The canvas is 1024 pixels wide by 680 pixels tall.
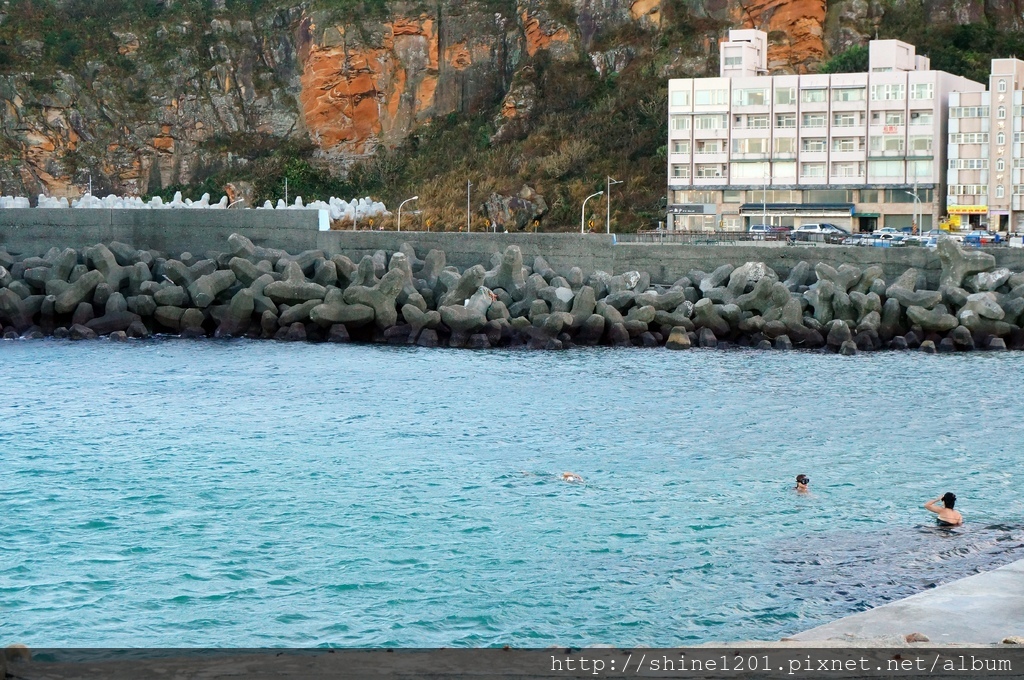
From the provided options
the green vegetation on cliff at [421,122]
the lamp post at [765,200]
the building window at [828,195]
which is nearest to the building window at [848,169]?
the building window at [828,195]

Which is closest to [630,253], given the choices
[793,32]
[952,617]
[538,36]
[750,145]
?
[952,617]

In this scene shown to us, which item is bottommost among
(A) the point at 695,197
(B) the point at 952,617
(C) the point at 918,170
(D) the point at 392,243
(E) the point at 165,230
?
(B) the point at 952,617

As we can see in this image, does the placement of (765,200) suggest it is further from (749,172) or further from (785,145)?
(785,145)

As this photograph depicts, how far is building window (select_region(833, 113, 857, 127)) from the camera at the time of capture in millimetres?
57094

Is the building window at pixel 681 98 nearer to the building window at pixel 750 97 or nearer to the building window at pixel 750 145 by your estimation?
the building window at pixel 750 97

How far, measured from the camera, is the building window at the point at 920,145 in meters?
56.0

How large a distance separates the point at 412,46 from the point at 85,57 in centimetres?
1922

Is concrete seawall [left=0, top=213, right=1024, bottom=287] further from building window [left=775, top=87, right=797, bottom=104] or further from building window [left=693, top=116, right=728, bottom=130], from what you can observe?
building window [left=693, top=116, right=728, bottom=130]

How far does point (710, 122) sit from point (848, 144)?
617cm

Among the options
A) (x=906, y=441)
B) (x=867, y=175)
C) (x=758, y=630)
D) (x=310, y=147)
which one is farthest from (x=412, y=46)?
→ (x=758, y=630)

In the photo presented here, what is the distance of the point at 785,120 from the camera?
191 feet

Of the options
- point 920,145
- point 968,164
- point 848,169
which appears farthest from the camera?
point 848,169

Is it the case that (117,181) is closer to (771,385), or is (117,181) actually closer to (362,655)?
(771,385)

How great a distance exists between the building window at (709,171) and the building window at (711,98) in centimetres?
272
